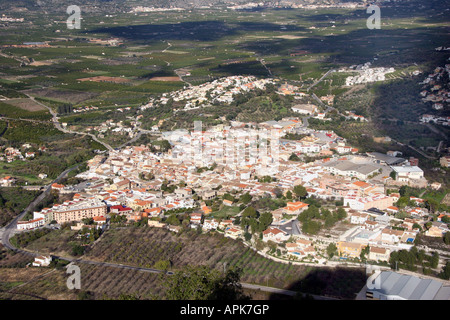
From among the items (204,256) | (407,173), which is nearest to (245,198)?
(204,256)

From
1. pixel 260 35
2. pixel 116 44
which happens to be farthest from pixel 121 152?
pixel 260 35

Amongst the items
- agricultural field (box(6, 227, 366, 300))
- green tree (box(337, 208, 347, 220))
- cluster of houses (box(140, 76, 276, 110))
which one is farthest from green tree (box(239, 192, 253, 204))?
cluster of houses (box(140, 76, 276, 110))

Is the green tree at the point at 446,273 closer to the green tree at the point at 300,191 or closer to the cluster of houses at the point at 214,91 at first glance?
the green tree at the point at 300,191

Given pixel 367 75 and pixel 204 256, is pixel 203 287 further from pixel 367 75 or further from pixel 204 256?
pixel 367 75

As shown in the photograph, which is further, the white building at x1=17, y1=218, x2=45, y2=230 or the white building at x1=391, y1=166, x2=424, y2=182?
the white building at x1=391, y1=166, x2=424, y2=182

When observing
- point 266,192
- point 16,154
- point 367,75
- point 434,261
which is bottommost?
point 434,261

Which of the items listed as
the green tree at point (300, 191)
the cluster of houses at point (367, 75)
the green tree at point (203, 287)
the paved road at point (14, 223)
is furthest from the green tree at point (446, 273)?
the cluster of houses at point (367, 75)

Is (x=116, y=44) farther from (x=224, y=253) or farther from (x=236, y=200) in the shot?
(x=224, y=253)

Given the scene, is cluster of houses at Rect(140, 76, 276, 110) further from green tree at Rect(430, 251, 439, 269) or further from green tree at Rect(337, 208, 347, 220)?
green tree at Rect(430, 251, 439, 269)

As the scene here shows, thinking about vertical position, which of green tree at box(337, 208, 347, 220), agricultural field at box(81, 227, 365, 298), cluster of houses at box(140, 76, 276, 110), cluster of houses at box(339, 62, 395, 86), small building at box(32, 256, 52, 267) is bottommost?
small building at box(32, 256, 52, 267)
